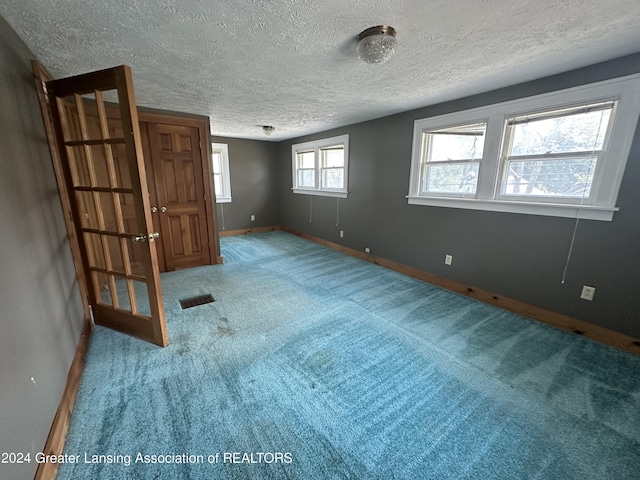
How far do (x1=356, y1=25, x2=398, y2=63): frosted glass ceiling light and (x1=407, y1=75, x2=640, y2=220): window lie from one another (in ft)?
5.63

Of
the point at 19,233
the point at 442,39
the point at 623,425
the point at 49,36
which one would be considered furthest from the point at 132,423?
the point at 442,39

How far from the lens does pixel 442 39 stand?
1.71 meters

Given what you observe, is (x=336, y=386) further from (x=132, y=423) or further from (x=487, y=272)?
(x=487, y=272)

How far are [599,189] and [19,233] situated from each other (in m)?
4.03

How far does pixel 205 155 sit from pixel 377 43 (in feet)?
9.72

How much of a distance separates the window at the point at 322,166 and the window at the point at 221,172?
1.52m

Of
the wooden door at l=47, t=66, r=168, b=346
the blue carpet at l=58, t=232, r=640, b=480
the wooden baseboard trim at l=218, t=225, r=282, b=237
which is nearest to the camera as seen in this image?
the blue carpet at l=58, t=232, r=640, b=480

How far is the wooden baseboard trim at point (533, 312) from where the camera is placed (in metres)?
2.13

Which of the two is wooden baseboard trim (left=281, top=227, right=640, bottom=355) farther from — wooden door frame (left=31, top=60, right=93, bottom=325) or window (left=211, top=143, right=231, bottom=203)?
window (left=211, top=143, right=231, bottom=203)

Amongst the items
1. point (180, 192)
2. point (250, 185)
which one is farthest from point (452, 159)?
point (250, 185)

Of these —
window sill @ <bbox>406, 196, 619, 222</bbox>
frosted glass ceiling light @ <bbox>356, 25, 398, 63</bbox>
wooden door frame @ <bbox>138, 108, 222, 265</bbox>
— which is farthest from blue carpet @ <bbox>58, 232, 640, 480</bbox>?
frosted glass ceiling light @ <bbox>356, 25, 398, 63</bbox>

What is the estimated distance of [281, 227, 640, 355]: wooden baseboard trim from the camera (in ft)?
7.00

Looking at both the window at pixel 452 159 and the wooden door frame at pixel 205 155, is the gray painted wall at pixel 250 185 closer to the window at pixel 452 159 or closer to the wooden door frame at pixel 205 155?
the wooden door frame at pixel 205 155

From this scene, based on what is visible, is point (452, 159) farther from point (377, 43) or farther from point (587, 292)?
point (377, 43)
